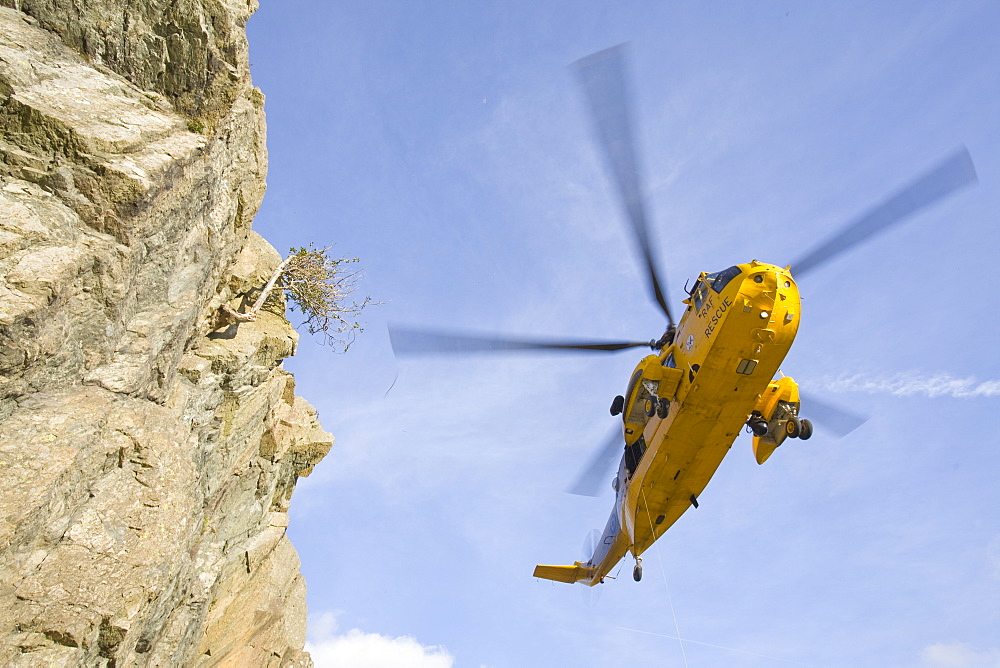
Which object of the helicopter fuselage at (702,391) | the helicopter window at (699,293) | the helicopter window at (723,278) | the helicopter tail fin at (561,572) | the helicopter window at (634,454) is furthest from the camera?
the helicopter tail fin at (561,572)

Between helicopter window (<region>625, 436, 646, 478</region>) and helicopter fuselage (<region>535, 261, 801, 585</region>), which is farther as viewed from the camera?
helicopter window (<region>625, 436, 646, 478</region>)

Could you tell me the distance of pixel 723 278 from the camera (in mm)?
9102

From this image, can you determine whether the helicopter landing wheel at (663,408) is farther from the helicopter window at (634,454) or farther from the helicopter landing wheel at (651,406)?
the helicopter window at (634,454)

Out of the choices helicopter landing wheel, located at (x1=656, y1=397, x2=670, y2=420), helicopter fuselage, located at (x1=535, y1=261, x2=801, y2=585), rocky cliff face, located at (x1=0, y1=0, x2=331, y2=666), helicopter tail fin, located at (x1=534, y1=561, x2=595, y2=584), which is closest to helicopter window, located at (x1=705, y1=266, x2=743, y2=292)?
helicopter fuselage, located at (x1=535, y1=261, x2=801, y2=585)

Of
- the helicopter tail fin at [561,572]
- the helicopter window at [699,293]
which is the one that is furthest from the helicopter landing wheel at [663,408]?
the helicopter tail fin at [561,572]

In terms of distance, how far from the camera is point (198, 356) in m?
10.2

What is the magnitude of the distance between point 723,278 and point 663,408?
7.95ft

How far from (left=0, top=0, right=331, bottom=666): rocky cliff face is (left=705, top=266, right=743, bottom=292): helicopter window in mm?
8642

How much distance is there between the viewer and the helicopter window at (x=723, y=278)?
8.89 meters

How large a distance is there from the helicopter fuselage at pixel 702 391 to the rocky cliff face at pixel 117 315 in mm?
8007

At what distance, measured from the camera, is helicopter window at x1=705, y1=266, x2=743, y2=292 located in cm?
889

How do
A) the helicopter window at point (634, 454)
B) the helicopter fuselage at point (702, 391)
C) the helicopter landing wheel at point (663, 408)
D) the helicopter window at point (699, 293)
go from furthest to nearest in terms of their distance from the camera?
the helicopter window at point (634, 454) < the helicopter window at point (699, 293) < the helicopter landing wheel at point (663, 408) < the helicopter fuselage at point (702, 391)

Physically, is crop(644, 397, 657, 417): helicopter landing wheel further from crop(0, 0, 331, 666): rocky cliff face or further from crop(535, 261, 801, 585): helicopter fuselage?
crop(0, 0, 331, 666): rocky cliff face

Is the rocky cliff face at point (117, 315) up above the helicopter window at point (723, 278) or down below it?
below
